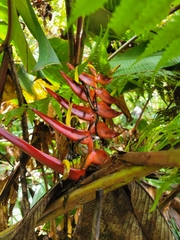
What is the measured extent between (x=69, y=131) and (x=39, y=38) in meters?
0.25

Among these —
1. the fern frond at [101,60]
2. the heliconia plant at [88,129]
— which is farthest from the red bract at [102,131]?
the fern frond at [101,60]

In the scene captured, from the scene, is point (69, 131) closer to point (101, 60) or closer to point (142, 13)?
point (101, 60)

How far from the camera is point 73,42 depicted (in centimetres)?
75

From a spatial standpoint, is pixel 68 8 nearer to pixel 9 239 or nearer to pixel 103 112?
pixel 103 112

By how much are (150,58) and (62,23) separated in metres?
1.30

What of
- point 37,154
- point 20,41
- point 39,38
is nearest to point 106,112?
point 37,154

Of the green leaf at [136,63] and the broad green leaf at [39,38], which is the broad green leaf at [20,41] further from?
the green leaf at [136,63]

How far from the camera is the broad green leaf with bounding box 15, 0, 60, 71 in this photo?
Result: 1.84ft

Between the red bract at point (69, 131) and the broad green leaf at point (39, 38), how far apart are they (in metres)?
0.10

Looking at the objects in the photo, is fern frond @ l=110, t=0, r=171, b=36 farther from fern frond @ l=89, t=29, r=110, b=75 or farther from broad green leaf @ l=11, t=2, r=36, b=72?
broad green leaf @ l=11, t=2, r=36, b=72

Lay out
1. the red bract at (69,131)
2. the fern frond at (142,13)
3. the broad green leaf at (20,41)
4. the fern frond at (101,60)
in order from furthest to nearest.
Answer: the broad green leaf at (20,41)
the fern frond at (101,60)
the red bract at (69,131)
the fern frond at (142,13)

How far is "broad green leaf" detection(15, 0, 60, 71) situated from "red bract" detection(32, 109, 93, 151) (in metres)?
0.10

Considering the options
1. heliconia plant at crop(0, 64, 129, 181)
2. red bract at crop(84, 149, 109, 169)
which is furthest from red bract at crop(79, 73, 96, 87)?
Answer: red bract at crop(84, 149, 109, 169)

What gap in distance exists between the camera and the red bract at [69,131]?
18.8 inches
